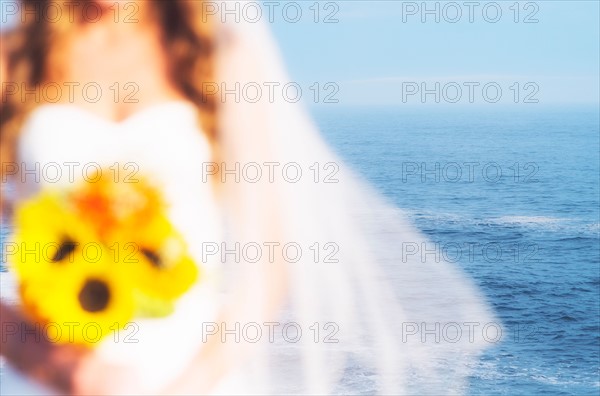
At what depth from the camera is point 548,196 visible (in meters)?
11.1

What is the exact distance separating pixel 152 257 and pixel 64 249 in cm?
16

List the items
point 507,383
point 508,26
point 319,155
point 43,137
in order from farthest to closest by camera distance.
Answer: point 508,26 < point 507,383 < point 319,155 < point 43,137

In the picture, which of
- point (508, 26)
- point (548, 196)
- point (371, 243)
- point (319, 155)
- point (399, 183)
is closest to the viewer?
point (319, 155)

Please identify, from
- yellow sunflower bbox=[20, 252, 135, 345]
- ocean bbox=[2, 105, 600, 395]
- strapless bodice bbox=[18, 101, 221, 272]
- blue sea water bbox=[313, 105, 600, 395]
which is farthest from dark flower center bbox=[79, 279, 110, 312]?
blue sea water bbox=[313, 105, 600, 395]

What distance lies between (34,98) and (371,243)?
2.34ft

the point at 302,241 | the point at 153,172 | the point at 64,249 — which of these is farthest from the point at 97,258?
the point at 302,241

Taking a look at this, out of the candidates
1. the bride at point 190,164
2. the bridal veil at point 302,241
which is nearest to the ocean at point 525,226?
the bridal veil at point 302,241

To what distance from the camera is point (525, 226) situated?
1060 centimetres

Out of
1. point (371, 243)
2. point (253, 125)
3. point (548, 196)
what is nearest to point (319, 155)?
point (253, 125)

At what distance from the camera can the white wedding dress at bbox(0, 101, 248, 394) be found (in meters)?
1.36

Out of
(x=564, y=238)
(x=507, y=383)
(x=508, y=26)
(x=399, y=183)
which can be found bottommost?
(x=507, y=383)

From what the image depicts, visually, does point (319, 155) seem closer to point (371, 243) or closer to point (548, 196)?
point (371, 243)

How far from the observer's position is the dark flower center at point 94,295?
1436 mm

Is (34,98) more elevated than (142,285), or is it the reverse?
(34,98)
